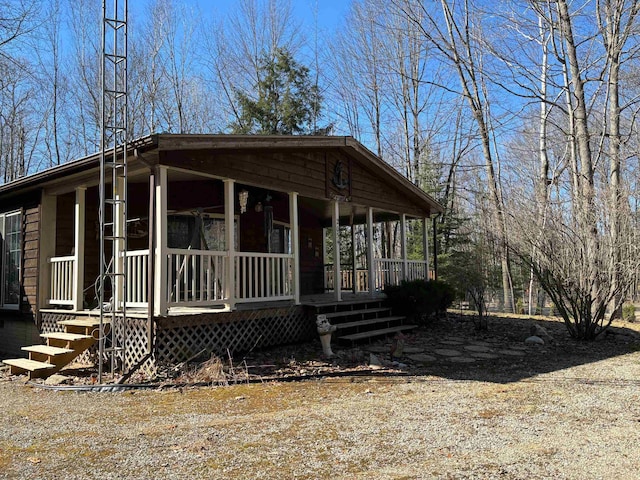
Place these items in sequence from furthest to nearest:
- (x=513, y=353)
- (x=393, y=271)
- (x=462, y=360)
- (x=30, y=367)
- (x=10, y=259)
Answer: (x=393, y=271), (x=10, y=259), (x=513, y=353), (x=462, y=360), (x=30, y=367)

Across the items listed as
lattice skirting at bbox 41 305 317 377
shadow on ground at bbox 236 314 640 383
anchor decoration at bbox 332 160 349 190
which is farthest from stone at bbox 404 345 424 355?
anchor decoration at bbox 332 160 349 190

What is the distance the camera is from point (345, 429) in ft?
14.2

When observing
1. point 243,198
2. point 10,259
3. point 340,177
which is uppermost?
point 340,177

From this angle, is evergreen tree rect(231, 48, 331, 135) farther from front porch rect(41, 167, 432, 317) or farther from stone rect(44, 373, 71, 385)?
stone rect(44, 373, 71, 385)

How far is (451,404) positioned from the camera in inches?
202

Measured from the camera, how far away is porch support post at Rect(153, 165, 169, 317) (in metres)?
6.74

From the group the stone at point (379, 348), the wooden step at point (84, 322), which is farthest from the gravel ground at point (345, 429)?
the stone at point (379, 348)

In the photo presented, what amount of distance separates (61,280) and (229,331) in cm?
322

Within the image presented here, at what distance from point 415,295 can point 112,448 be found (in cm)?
768

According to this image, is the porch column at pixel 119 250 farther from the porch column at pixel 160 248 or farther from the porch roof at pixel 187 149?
the porch roof at pixel 187 149

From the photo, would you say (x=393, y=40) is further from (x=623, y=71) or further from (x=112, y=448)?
(x=112, y=448)

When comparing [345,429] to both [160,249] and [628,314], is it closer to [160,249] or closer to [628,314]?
[160,249]

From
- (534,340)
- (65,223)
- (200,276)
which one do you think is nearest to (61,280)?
(65,223)

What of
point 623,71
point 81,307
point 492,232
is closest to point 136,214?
point 81,307
